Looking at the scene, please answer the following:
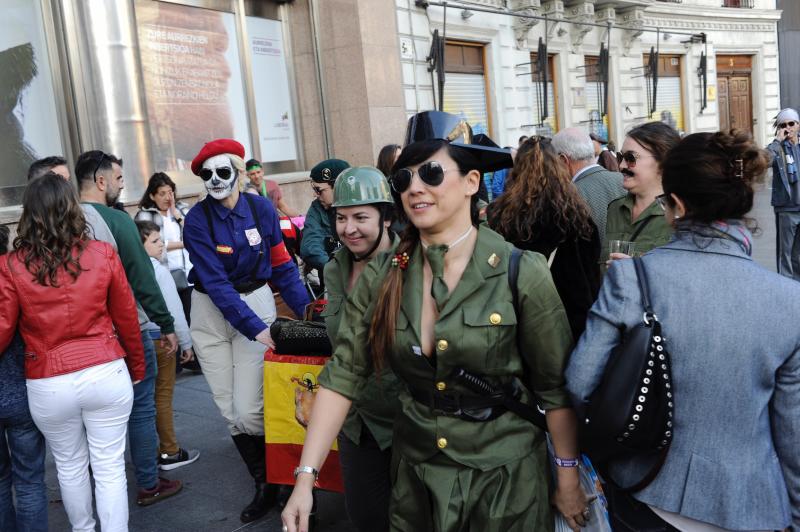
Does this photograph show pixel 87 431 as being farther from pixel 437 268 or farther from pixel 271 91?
pixel 271 91

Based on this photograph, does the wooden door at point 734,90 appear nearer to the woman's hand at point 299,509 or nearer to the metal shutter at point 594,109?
the metal shutter at point 594,109

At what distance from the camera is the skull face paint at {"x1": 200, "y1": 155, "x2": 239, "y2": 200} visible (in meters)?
4.11

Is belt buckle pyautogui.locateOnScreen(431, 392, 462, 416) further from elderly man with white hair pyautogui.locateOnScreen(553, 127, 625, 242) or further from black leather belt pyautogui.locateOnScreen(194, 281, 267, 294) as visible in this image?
elderly man with white hair pyautogui.locateOnScreen(553, 127, 625, 242)

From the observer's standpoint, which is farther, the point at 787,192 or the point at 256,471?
the point at 787,192

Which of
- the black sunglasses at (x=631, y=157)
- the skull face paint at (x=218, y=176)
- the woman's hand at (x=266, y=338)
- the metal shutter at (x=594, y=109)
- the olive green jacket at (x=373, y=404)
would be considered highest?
the metal shutter at (x=594, y=109)

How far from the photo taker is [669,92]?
22.6 meters

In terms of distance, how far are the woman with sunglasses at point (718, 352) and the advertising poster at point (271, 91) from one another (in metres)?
9.63

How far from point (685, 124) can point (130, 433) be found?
2204cm

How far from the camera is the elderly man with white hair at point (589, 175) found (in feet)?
15.3

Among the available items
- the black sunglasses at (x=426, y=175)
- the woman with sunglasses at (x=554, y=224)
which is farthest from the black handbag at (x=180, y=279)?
the black sunglasses at (x=426, y=175)

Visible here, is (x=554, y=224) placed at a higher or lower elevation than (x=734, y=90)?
lower

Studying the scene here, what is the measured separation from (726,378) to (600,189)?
292cm

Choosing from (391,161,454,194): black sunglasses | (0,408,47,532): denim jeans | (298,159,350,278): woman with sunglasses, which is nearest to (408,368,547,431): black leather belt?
(391,161,454,194): black sunglasses

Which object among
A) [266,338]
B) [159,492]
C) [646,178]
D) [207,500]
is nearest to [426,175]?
[266,338]
